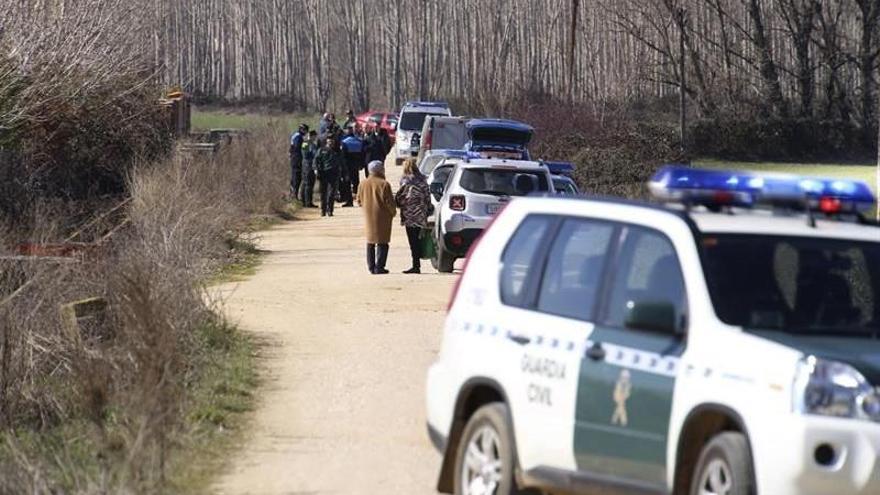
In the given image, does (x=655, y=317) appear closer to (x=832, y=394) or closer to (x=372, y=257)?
(x=832, y=394)

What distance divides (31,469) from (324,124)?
28261 millimetres

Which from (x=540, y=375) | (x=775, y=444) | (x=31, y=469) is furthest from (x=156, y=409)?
(x=775, y=444)

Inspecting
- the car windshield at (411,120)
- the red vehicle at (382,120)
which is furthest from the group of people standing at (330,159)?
the red vehicle at (382,120)

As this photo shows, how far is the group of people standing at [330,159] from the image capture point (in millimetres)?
35500

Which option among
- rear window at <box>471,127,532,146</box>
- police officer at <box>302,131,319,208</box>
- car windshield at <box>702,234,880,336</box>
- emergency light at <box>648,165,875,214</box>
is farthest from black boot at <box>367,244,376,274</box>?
car windshield at <box>702,234,880,336</box>

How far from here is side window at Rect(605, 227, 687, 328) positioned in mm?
7754

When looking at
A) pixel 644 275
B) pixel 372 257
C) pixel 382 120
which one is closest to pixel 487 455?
pixel 644 275

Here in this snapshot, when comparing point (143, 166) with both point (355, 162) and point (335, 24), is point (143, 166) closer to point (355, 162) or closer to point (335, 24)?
point (355, 162)

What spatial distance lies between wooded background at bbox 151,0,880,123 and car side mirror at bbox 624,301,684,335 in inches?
1553

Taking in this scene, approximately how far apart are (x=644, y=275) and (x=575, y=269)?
1.69 feet

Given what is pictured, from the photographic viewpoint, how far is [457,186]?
24453 millimetres

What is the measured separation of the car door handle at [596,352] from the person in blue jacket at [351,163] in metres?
29.6

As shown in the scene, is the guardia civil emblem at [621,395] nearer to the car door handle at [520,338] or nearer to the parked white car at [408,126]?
the car door handle at [520,338]

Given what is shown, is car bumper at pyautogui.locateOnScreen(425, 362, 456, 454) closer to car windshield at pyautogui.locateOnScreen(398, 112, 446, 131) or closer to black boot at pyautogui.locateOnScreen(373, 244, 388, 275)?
black boot at pyautogui.locateOnScreen(373, 244, 388, 275)
